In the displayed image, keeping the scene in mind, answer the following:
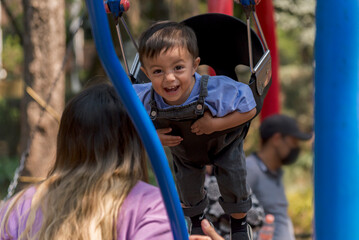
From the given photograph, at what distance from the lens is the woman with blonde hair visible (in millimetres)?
1700

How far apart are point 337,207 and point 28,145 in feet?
10.4

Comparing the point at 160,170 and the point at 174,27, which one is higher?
the point at 174,27

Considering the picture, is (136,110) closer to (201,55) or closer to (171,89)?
(171,89)

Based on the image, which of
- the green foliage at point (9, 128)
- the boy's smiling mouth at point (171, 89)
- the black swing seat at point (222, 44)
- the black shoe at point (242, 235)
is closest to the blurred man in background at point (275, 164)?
the black shoe at point (242, 235)

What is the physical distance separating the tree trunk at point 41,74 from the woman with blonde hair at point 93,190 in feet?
9.48

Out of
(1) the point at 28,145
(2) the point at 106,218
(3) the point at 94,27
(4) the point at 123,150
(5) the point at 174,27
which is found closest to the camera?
(3) the point at 94,27

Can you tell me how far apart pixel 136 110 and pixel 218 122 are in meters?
0.53

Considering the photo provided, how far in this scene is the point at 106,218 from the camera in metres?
1.69

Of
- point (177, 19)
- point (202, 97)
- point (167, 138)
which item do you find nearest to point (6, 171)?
point (177, 19)

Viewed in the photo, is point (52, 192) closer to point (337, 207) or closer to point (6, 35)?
point (337, 207)

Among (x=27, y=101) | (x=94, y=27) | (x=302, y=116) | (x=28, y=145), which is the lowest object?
(x=302, y=116)

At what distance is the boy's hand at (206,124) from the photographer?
2015 millimetres

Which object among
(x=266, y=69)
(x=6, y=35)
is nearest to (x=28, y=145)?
(x=266, y=69)

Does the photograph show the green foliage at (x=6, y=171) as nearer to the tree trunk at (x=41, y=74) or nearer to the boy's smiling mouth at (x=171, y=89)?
the tree trunk at (x=41, y=74)
